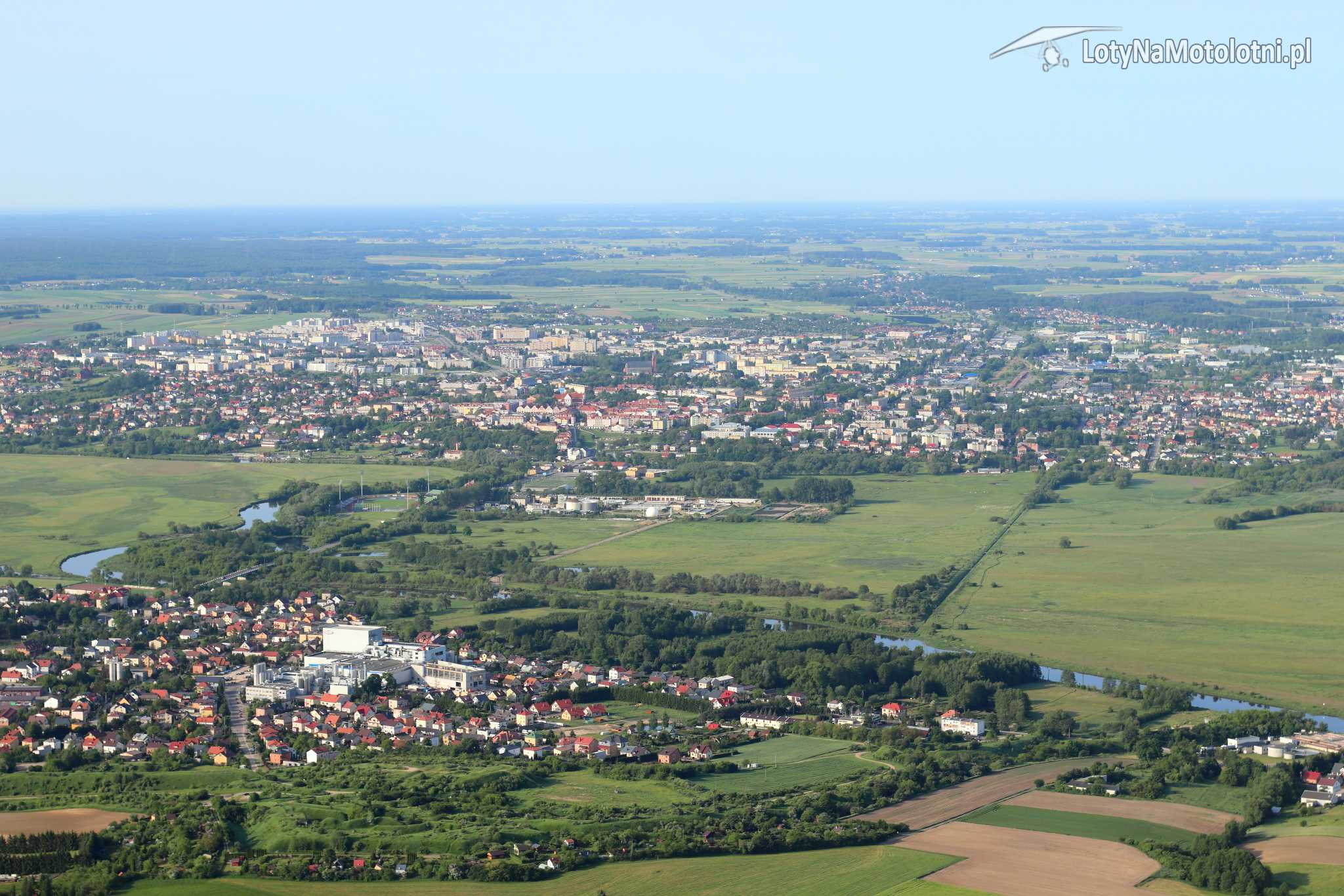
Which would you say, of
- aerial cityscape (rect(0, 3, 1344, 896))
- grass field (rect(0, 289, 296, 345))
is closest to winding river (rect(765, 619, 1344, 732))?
aerial cityscape (rect(0, 3, 1344, 896))

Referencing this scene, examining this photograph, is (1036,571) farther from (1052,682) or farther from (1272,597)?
(1052,682)

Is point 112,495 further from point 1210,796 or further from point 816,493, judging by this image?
point 1210,796

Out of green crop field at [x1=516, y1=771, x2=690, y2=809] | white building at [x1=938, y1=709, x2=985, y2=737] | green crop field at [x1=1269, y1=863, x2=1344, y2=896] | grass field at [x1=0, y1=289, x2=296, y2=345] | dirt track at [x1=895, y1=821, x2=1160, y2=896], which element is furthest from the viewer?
grass field at [x1=0, y1=289, x2=296, y2=345]

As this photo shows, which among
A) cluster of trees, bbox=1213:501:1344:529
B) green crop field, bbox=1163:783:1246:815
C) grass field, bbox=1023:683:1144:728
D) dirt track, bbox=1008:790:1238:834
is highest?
dirt track, bbox=1008:790:1238:834

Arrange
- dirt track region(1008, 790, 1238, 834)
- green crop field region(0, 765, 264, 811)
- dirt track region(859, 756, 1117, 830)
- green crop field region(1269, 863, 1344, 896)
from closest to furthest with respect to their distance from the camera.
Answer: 1. green crop field region(1269, 863, 1344, 896)
2. dirt track region(1008, 790, 1238, 834)
3. dirt track region(859, 756, 1117, 830)
4. green crop field region(0, 765, 264, 811)

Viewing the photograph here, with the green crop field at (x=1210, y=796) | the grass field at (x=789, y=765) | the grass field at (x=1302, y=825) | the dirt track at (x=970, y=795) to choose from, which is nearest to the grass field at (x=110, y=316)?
the grass field at (x=789, y=765)

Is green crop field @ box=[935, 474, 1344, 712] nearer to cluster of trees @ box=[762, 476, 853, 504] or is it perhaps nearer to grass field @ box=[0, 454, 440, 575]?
cluster of trees @ box=[762, 476, 853, 504]
